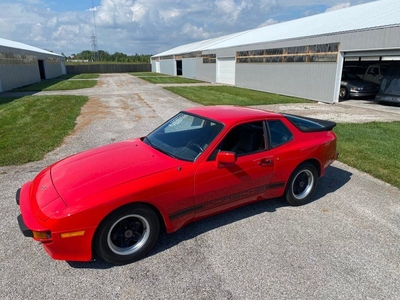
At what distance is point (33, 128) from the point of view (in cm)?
879

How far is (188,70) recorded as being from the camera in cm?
4125

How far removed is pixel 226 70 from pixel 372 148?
23639mm

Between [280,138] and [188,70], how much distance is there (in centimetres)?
3917

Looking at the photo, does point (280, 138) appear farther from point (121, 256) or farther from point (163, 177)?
point (121, 256)

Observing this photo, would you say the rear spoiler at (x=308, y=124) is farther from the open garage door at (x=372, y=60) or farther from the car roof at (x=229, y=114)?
the open garage door at (x=372, y=60)

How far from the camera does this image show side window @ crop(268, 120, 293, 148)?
3.81 metres

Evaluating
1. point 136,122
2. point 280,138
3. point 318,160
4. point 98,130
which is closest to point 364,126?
point 318,160

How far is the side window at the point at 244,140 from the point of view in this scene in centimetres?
341

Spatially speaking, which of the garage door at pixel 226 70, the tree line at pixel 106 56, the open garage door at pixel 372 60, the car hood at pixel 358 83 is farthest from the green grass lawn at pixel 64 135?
the tree line at pixel 106 56

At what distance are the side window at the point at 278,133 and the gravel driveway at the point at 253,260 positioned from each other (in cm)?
96

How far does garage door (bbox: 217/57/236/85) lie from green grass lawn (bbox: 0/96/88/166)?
17004mm

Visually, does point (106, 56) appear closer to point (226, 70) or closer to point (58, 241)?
point (226, 70)

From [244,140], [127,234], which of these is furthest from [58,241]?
[244,140]

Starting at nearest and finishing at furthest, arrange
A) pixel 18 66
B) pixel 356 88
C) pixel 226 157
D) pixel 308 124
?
1. pixel 226 157
2. pixel 308 124
3. pixel 356 88
4. pixel 18 66
